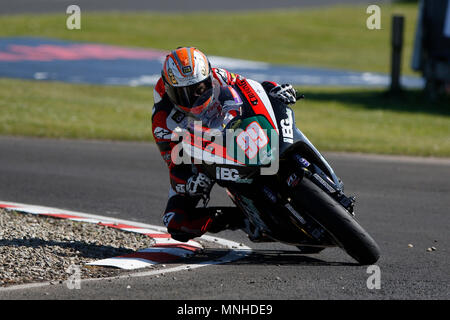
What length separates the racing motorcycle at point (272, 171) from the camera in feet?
18.0

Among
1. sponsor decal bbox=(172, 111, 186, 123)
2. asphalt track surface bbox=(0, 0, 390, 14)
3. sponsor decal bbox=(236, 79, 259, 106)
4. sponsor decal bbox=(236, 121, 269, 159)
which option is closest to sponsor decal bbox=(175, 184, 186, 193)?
sponsor decal bbox=(172, 111, 186, 123)

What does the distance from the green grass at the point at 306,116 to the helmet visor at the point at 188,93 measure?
23.3 ft

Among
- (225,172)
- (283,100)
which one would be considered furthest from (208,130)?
(283,100)

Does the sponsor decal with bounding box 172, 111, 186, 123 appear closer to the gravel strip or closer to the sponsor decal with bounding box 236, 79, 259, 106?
the sponsor decal with bounding box 236, 79, 259, 106

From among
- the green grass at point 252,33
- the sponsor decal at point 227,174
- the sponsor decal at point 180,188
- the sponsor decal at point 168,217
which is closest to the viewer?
the sponsor decal at point 227,174

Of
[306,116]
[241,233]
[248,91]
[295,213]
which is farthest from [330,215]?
[306,116]

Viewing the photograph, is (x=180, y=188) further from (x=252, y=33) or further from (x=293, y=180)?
(x=252, y=33)

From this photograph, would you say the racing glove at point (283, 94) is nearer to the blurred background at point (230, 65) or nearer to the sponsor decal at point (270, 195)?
the sponsor decal at point (270, 195)

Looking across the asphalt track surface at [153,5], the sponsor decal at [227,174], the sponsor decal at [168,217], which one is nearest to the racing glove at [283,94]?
the sponsor decal at [227,174]

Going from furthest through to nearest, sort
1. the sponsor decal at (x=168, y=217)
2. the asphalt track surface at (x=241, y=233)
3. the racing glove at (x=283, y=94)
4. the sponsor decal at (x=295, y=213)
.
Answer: the sponsor decal at (x=168, y=217) < the racing glove at (x=283, y=94) < the sponsor decal at (x=295, y=213) < the asphalt track surface at (x=241, y=233)

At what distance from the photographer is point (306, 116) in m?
16.1

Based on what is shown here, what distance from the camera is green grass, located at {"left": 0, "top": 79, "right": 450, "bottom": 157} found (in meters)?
13.4

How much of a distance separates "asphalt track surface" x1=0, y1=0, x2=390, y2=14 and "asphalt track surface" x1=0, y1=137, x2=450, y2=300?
57.7 ft
